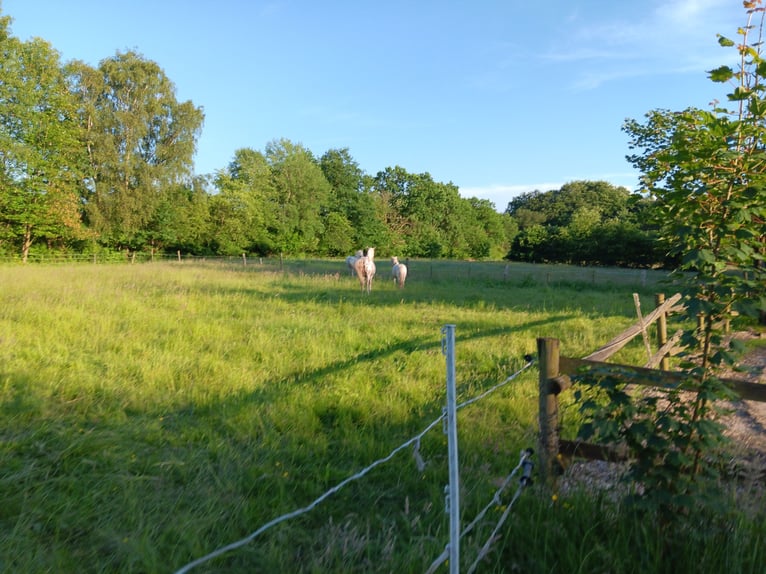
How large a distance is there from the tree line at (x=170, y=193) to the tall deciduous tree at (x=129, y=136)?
0.27 ft

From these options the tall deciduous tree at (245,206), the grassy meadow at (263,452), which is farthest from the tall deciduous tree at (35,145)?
the grassy meadow at (263,452)

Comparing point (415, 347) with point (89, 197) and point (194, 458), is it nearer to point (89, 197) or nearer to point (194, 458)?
point (194, 458)

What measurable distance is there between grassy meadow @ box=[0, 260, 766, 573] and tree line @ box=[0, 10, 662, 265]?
207 centimetres

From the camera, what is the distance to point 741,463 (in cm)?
335

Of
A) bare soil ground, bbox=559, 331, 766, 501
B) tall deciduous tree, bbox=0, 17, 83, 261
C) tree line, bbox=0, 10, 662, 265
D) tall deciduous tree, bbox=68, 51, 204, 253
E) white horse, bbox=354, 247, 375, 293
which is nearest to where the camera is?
bare soil ground, bbox=559, 331, 766, 501

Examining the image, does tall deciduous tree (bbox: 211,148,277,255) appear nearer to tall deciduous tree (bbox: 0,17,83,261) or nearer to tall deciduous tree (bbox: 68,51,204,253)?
tall deciduous tree (bbox: 68,51,204,253)

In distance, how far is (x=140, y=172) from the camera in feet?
107

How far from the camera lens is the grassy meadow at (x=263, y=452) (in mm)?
2340

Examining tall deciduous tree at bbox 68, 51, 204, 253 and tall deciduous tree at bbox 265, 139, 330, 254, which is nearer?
tall deciduous tree at bbox 68, 51, 204, 253

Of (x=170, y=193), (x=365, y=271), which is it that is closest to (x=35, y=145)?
(x=170, y=193)

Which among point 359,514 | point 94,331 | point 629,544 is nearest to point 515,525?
point 629,544

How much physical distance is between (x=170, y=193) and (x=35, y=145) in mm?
9381

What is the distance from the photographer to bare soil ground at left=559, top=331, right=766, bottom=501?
8.88ft

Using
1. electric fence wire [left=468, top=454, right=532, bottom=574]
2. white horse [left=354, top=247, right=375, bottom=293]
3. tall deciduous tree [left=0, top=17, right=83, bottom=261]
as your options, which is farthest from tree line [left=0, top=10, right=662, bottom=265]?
white horse [left=354, top=247, right=375, bottom=293]
